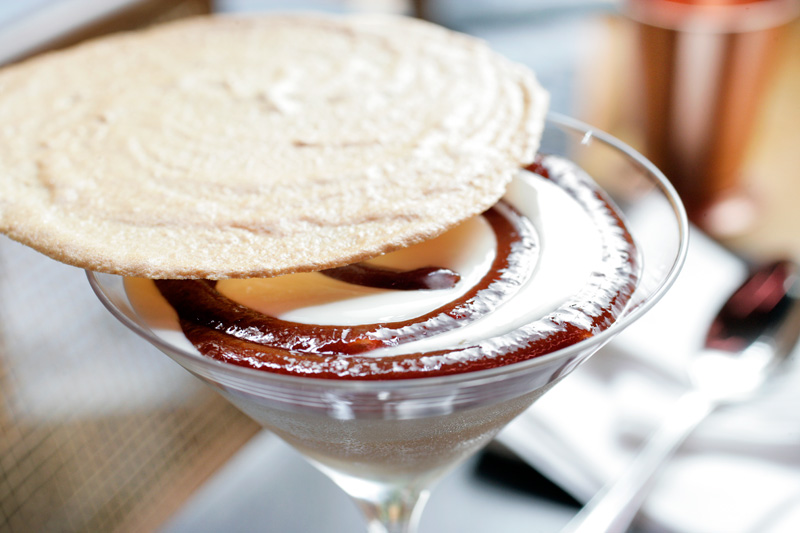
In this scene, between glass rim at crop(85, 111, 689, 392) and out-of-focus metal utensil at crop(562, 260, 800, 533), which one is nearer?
glass rim at crop(85, 111, 689, 392)

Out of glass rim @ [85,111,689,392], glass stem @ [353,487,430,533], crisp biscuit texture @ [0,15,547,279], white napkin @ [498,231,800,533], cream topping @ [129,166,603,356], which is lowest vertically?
white napkin @ [498,231,800,533]

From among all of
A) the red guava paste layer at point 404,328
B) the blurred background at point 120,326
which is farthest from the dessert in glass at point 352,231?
the blurred background at point 120,326

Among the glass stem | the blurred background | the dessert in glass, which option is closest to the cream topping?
the dessert in glass

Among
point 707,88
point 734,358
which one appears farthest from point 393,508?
point 707,88

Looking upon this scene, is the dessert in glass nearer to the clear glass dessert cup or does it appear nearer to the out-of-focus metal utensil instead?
the clear glass dessert cup

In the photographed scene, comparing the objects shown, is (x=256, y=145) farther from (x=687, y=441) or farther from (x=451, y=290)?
(x=687, y=441)

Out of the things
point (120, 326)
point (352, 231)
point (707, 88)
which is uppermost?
point (352, 231)

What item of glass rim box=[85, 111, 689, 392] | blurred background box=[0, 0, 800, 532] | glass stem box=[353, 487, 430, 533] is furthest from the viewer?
blurred background box=[0, 0, 800, 532]

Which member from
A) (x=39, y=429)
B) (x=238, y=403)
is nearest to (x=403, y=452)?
(x=238, y=403)
